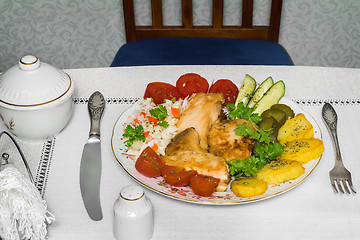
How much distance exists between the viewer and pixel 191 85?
1.60 m

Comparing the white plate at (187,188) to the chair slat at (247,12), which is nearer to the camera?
the white plate at (187,188)

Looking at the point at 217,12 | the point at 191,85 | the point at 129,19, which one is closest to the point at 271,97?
the point at 191,85

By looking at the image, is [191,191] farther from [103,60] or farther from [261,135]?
[103,60]

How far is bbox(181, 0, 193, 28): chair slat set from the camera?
2.29m

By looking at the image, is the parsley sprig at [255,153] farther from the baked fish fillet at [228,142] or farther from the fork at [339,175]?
the fork at [339,175]

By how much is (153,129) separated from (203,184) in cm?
32

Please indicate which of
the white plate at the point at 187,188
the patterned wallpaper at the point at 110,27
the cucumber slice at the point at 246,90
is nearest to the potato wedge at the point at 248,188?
the white plate at the point at 187,188

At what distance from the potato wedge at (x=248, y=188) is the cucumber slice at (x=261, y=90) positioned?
0.43 metres

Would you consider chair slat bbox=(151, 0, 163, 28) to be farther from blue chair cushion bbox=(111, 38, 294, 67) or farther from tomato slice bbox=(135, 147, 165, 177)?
tomato slice bbox=(135, 147, 165, 177)

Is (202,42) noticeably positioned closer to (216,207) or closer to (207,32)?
(207,32)

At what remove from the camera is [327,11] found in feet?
9.43

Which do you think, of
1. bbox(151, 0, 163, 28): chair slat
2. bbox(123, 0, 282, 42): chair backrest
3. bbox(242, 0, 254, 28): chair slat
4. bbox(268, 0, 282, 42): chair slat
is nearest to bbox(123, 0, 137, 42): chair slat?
bbox(123, 0, 282, 42): chair backrest

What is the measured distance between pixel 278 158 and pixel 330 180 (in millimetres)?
163

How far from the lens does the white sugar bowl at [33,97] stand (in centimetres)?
130
